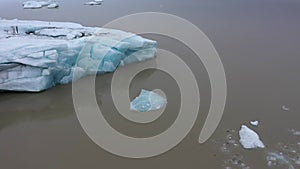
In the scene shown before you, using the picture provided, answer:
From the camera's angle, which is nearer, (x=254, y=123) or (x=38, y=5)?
(x=254, y=123)

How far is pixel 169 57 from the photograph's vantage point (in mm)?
4582

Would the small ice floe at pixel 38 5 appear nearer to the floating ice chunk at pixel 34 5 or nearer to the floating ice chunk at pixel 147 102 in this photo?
the floating ice chunk at pixel 34 5

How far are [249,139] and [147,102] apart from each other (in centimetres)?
105

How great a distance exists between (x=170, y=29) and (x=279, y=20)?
6.36 ft

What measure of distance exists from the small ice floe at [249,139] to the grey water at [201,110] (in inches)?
2.4

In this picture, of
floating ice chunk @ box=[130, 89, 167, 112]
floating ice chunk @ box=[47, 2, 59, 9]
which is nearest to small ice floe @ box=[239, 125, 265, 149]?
floating ice chunk @ box=[130, 89, 167, 112]

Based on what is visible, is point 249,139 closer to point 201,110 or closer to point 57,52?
point 201,110

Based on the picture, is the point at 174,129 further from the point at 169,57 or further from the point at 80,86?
the point at 169,57

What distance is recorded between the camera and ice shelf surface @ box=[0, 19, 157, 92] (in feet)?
12.0

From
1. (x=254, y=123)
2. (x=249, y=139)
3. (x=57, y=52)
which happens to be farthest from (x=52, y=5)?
(x=249, y=139)

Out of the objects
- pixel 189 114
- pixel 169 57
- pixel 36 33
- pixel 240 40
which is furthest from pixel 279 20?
pixel 36 33

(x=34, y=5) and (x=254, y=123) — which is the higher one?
(x=254, y=123)

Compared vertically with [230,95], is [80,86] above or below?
below

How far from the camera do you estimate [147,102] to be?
334 cm
